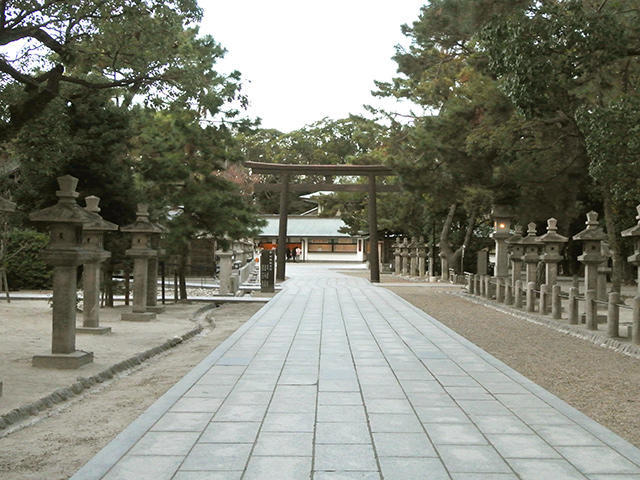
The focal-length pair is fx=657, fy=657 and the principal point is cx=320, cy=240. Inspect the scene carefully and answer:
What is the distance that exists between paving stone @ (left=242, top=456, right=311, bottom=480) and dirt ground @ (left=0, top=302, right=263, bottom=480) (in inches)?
46.3

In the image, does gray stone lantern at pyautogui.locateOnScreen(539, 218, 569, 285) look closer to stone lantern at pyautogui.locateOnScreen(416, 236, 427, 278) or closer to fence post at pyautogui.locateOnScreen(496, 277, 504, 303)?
fence post at pyautogui.locateOnScreen(496, 277, 504, 303)

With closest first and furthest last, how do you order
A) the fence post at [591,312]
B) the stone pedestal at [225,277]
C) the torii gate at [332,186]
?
the fence post at [591,312], the stone pedestal at [225,277], the torii gate at [332,186]

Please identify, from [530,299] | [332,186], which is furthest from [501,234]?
[332,186]

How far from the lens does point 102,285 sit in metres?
15.8

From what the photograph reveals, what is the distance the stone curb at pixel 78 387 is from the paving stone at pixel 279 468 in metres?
2.39

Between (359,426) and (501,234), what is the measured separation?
16.1 m

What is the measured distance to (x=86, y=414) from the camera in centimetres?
594

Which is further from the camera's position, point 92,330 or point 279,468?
point 92,330

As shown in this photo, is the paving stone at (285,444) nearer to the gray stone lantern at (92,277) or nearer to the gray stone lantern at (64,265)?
the gray stone lantern at (64,265)

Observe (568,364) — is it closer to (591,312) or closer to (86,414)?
(591,312)

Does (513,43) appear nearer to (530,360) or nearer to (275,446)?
(530,360)

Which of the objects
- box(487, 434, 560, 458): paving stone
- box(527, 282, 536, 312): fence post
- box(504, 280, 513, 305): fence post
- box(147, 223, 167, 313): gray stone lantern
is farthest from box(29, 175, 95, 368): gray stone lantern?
box(504, 280, 513, 305): fence post

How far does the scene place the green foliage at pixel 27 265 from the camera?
23406 millimetres

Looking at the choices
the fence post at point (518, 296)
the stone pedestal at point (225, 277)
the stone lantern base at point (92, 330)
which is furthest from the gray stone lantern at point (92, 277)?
the fence post at point (518, 296)
